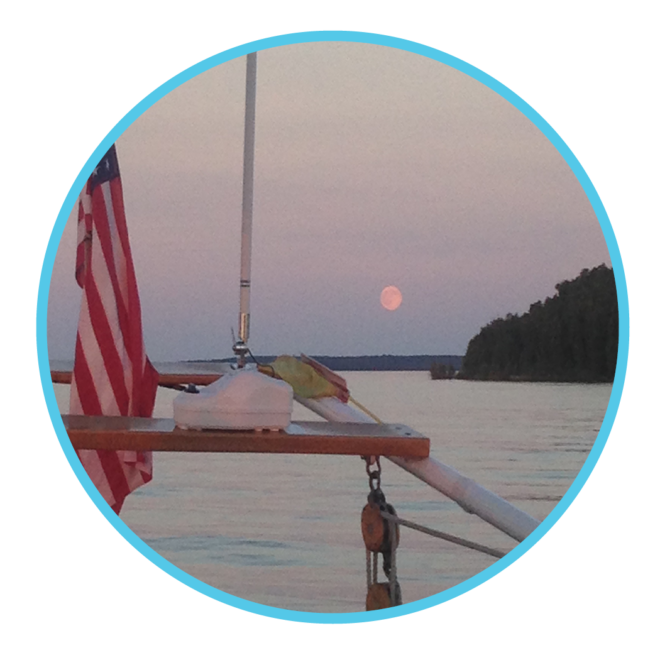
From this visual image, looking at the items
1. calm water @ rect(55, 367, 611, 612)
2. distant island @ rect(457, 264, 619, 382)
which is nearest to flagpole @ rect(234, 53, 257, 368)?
distant island @ rect(457, 264, 619, 382)

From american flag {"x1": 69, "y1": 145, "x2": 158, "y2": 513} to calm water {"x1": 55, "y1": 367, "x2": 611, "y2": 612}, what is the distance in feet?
17.7

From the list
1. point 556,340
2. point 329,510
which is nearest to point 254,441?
point 556,340

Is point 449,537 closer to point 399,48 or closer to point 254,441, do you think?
point 254,441

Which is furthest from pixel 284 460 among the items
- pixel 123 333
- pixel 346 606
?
pixel 123 333

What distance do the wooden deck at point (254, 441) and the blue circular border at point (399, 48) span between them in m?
0.13

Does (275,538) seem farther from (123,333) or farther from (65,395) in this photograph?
(123,333)

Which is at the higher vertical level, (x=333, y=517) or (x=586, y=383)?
(x=586, y=383)

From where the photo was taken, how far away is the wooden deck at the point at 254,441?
1955 mm

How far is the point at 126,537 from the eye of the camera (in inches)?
86.4

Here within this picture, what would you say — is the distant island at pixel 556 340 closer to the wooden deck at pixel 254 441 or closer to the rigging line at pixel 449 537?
the rigging line at pixel 449 537

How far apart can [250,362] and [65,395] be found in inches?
67.0

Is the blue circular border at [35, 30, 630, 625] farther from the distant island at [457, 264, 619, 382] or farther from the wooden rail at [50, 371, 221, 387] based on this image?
the distant island at [457, 264, 619, 382]

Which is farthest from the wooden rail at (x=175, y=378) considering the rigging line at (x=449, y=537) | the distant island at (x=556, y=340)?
the distant island at (x=556, y=340)

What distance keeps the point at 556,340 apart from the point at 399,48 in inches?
176
